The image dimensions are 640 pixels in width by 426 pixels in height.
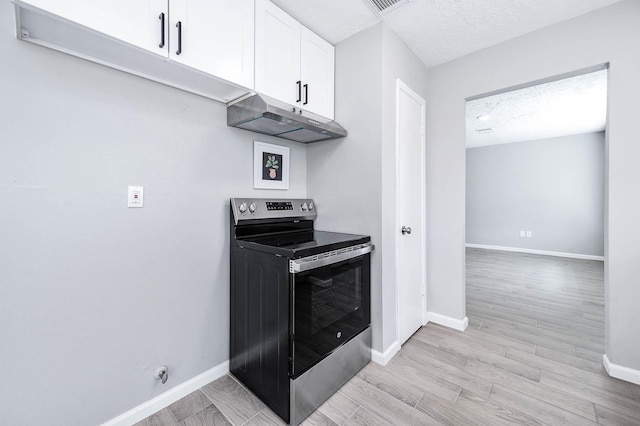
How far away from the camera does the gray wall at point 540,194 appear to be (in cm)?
526

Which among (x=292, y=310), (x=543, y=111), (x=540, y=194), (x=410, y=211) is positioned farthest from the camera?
(x=540, y=194)

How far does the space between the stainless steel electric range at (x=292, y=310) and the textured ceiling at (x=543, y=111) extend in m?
2.74

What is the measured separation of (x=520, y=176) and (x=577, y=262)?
2045 mm

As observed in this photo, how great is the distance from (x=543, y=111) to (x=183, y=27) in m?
4.92

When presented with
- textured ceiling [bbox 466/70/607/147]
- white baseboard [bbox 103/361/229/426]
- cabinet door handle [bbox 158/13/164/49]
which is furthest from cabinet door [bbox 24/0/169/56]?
textured ceiling [bbox 466/70/607/147]

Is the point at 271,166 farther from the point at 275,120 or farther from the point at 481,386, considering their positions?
the point at 481,386

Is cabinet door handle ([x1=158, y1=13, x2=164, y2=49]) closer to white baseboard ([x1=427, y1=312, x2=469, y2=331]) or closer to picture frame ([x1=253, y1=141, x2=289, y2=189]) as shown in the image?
picture frame ([x1=253, y1=141, x2=289, y2=189])

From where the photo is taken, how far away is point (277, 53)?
5.70ft

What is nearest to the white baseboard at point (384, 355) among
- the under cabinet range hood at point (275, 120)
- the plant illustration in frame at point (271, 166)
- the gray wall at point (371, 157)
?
the gray wall at point (371, 157)

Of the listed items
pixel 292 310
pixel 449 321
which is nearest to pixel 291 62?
pixel 292 310

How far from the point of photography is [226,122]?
1775 mm

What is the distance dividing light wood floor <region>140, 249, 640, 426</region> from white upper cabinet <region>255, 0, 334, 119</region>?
75.5 inches

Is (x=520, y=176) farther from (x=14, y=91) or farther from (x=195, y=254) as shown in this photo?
(x=14, y=91)

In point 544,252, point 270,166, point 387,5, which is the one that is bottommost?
point 544,252
